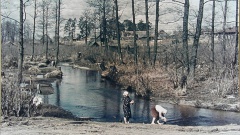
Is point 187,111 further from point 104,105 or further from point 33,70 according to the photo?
point 33,70

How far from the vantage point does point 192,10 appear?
7734 mm

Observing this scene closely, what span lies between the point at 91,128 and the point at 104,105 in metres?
0.86

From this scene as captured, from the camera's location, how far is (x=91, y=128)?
22.5 feet

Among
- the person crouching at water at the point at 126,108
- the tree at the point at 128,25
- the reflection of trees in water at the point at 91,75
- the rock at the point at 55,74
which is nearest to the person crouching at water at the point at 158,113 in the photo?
the person crouching at water at the point at 126,108

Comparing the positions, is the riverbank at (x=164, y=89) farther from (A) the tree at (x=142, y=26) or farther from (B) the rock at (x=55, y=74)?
(A) the tree at (x=142, y=26)

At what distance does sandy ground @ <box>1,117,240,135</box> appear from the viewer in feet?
21.9

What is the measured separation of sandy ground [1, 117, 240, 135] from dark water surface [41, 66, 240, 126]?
28cm

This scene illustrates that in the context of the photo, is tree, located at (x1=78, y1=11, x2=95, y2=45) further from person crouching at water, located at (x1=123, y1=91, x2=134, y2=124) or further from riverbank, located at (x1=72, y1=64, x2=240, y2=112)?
person crouching at water, located at (x1=123, y1=91, x2=134, y2=124)

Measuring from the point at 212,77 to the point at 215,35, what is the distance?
91 centimetres

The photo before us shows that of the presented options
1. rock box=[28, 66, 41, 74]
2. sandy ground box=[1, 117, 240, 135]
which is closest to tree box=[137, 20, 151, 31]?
sandy ground box=[1, 117, 240, 135]

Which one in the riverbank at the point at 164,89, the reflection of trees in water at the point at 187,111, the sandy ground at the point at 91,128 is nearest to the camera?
the sandy ground at the point at 91,128

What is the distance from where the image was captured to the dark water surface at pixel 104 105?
745 cm

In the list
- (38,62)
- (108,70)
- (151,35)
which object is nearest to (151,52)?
(151,35)

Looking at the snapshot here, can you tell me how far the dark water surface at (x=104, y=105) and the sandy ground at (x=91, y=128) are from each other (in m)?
0.28
